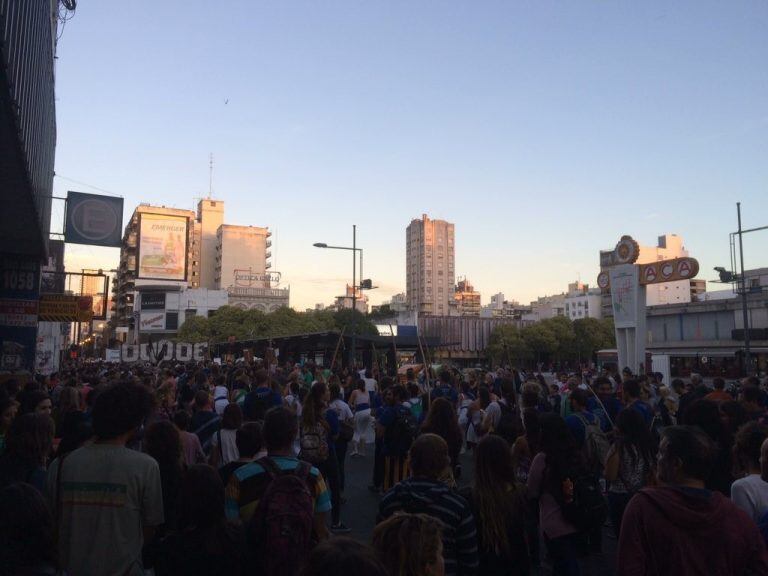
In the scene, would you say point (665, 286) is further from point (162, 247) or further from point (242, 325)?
point (162, 247)

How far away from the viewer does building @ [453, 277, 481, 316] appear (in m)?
180

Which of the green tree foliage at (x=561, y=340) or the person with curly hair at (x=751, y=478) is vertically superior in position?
the green tree foliage at (x=561, y=340)

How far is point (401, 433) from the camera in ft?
28.3

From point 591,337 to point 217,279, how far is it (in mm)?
82800

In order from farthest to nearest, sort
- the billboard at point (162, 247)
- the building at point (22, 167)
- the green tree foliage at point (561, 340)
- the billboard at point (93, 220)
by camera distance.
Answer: the billboard at point (162, 247) < the green tree foliage at point (561, 340) < the billboard at point (93, 220) < the building at point (22, 167)

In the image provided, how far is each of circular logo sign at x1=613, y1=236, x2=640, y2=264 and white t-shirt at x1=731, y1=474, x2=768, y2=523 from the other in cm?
3342

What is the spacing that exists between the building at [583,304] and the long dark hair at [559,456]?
423 ft

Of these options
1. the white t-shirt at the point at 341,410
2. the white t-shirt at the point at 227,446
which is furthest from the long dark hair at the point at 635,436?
the white t-shirt at the point at 341,410

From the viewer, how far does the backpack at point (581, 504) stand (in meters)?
4.53

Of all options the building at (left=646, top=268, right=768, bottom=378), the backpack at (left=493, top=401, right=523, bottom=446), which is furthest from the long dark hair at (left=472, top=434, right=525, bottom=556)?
the building at (left=646, top=268, right=768, bottom=378)

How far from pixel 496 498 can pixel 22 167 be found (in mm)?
10136

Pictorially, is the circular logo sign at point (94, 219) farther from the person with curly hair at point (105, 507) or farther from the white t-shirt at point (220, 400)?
the person with curly hair at point (105, 507)

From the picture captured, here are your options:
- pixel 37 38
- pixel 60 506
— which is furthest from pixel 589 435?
pixel 37 38

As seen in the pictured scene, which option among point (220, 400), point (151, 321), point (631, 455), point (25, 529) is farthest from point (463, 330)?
point (25, 529)
